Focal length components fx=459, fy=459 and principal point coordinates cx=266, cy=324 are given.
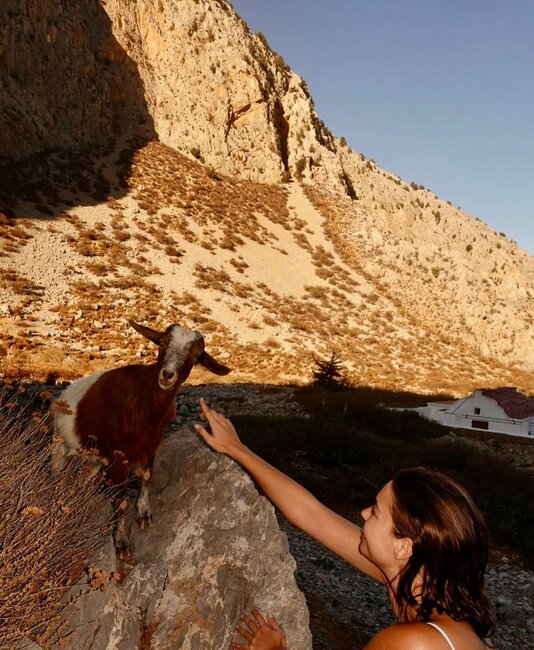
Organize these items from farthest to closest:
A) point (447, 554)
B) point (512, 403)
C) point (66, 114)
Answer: point (66, 114), point (512, 403), point (447, 554)

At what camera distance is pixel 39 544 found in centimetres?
335

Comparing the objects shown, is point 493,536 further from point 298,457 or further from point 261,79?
point 261,79

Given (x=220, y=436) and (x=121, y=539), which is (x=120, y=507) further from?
(x=220, y=436)

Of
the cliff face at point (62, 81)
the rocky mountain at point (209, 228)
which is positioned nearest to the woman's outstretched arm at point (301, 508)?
the rocky mountain at point (209, 228)

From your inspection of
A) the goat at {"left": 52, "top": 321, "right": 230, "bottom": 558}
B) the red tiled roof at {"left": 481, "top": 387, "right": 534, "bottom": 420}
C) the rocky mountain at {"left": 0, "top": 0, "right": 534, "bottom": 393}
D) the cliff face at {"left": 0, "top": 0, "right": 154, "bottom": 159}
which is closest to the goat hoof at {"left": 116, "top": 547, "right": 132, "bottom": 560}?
the goat at {"left": 52, "top": 321, "right": 230, "bottom": 558}

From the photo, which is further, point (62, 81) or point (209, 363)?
point (62, 81)

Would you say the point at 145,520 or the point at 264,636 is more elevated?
the point at 264,636

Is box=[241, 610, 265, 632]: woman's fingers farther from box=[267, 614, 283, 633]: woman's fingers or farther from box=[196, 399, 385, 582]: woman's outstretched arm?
box=[196, 399, 385, 582]: woman's outstretched arm

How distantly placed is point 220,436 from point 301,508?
78 centimetres

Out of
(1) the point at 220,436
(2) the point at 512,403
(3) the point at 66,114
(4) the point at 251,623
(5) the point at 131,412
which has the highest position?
(3) the point at 66,114

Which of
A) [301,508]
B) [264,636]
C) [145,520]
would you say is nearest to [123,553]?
[145,520]

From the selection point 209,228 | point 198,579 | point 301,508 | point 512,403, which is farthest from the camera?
point 209,228

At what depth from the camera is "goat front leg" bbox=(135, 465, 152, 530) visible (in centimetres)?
411

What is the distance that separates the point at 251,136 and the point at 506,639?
50560 mm
